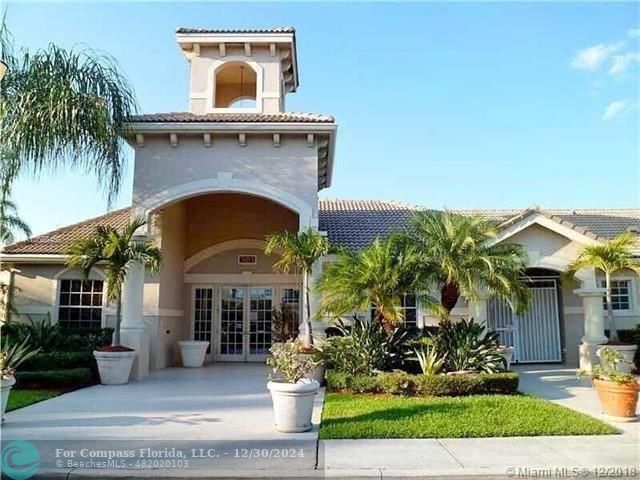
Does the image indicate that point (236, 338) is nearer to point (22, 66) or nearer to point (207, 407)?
point (207, 407)

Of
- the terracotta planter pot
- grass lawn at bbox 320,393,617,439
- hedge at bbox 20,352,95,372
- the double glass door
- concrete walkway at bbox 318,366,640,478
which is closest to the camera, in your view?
concrete walkway at bbox 318,366,640,478

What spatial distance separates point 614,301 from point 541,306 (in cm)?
236

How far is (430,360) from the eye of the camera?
11312mm

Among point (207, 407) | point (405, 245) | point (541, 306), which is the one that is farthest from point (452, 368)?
point (541, 306)

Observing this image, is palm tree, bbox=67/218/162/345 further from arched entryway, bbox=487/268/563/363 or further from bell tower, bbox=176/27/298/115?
arched entryway, bbox=487/268/563/363

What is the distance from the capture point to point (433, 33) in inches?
435

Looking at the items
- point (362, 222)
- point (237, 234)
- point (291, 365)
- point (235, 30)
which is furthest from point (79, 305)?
point (291, 365)

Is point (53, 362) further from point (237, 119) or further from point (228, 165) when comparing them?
point (237, 119)

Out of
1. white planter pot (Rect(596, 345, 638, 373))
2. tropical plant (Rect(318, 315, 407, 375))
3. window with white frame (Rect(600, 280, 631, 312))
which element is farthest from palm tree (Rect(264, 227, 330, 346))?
window with white frame (Rect(600, 280, 631, 312))

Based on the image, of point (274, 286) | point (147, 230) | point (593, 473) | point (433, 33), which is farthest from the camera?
point (274, 286)

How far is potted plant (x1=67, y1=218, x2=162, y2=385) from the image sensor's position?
12812 millimetres

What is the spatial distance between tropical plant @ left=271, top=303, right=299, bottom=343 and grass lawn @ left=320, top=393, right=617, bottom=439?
7435mm

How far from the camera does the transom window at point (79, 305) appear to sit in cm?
1670

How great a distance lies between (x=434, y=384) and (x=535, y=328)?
8133 mm
